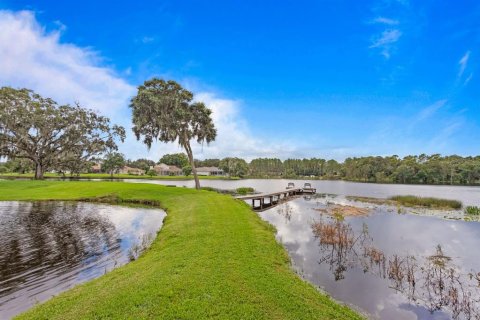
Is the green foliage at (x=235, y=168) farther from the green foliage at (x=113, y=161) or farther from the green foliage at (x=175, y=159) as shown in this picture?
the green foliage at (x=113, y=161)

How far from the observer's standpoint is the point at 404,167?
104m

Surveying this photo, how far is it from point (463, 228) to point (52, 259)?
26.8 metres

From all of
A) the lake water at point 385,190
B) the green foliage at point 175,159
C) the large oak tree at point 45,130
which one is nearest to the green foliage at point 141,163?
the green foliage at point 175,159

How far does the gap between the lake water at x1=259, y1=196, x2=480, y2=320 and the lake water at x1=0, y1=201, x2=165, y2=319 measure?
8.11 m

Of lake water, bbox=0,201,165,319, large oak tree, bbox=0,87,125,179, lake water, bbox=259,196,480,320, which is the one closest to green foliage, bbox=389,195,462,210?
lake water, bbox=259,196,480,320

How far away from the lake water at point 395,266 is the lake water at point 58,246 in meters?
8.11

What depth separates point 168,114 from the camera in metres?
32.9

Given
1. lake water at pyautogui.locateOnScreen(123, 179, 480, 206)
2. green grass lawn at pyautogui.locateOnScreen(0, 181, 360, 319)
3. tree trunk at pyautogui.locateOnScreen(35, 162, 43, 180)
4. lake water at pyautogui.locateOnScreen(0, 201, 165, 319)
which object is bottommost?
lake water at pyautogui.locateOnScreen(123, 179, 480, 206)

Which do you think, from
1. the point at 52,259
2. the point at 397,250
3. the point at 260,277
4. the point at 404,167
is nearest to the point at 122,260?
the point at 52,259

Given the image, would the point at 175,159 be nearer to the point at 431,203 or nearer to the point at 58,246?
the point at 431,203

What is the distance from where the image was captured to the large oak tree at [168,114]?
31.7 metres

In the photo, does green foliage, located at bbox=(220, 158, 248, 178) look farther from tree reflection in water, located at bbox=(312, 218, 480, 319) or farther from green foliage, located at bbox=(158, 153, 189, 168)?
tree reflection in water, located at bbox=(312, 218, 480, 319)

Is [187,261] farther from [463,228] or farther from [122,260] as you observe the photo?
[463,228]

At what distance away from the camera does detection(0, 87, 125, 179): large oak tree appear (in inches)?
1602
